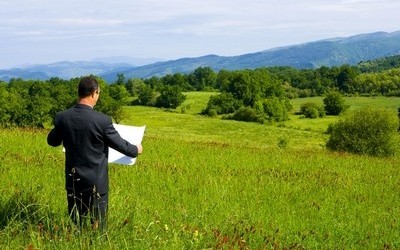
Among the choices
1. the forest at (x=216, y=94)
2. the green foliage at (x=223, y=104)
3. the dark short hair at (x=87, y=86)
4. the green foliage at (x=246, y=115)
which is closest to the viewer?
the dark short hair at (x=87, y=86)

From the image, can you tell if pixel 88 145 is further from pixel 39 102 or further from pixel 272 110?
pixel 272 110

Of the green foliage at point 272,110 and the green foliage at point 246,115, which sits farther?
the green foliage at point 272,110

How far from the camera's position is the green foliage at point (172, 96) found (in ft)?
404

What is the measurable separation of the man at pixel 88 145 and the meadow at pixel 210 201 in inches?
14.1

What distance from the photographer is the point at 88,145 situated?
17.1ft

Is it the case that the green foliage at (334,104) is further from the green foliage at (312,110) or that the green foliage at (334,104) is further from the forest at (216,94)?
the green foliage at (312,110)

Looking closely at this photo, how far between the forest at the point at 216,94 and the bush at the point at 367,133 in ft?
102

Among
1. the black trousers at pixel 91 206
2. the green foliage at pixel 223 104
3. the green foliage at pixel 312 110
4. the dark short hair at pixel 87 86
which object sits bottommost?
the green foliage at pixel 312 110

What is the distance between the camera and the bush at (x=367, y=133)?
39.7 metres

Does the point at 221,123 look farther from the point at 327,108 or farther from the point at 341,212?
the point at 341,212

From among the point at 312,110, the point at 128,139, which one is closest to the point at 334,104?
the point at 312,110

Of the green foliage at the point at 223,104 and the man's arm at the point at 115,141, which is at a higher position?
the man's arm at the point at 115,141

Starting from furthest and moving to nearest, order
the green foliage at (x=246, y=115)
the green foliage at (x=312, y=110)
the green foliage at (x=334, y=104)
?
the green foliage at (x=334, y=104)
the green foliage at (x=312, y=110)
the green foliage at (x=246, y=115)

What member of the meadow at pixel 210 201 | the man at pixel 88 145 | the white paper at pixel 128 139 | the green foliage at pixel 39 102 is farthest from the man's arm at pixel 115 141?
the green foliage at pixel 39 102
